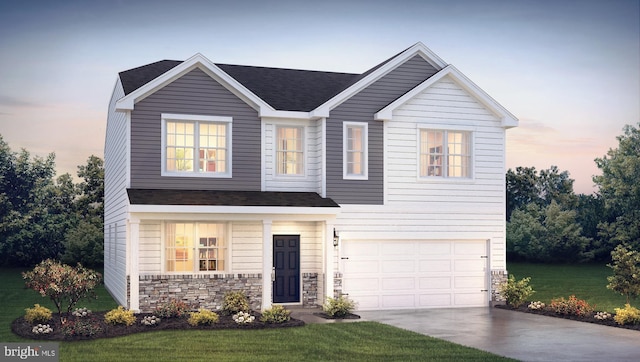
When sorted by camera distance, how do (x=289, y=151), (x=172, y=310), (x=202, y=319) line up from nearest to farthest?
(x=202, y=319) → (x=172, y=310) → (x=289, y=151)

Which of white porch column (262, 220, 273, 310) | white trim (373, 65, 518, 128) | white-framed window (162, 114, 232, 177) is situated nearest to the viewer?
white porch column (262, 220, 273, 310)

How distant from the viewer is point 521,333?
1808 centimetres

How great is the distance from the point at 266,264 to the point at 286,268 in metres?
1.96

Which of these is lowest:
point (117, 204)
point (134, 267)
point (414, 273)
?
point (414, 273)

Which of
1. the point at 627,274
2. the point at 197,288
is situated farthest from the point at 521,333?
the point at 197,288

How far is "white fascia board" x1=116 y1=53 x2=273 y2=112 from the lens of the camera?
21.3 metres

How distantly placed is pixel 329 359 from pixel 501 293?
36.3 feet

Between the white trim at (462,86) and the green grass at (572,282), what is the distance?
6.59 meters

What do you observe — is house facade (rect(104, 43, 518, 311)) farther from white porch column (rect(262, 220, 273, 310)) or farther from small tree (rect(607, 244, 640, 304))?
small tree (rect(607, 244, 640, 304))

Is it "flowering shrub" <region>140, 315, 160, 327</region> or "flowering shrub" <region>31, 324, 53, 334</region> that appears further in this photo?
"flowering shrub" <region>140, 315, 160, 327</region>

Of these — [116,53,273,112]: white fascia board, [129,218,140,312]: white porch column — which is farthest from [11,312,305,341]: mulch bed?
[116,53,273,112]: white fascia board

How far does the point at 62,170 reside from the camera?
149 ft

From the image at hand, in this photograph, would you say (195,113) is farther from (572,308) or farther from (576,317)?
(576,317)

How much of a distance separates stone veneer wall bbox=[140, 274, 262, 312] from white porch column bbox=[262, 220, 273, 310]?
854 millimetres
